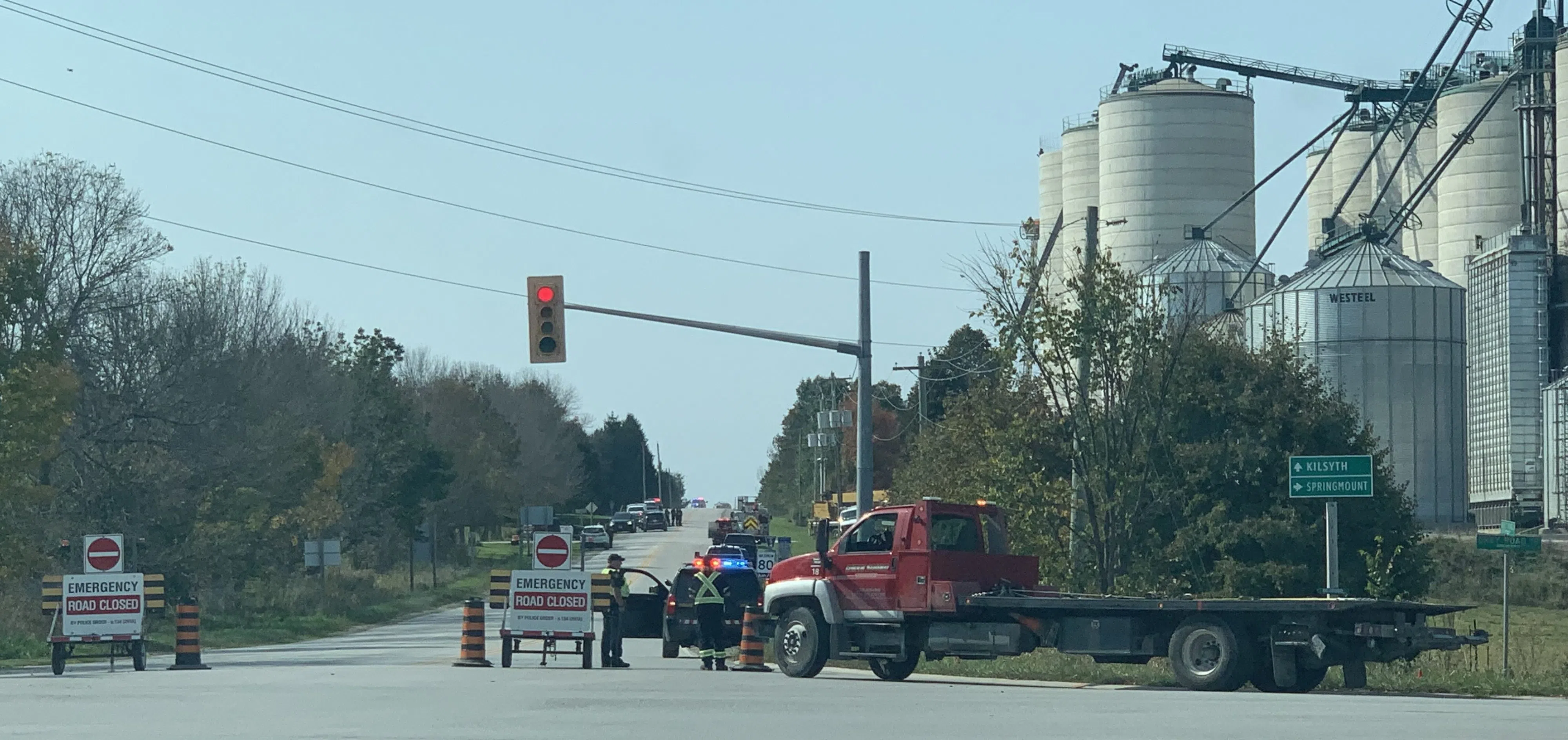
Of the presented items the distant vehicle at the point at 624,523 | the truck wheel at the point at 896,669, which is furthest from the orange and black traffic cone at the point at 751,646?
the distant vehicle at the point at 624,523

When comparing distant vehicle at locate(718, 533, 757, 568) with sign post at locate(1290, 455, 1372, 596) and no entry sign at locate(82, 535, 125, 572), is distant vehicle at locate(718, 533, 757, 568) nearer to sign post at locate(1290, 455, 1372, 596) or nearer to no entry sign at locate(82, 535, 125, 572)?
no entry sign at locate(82, 535, 125, 572)

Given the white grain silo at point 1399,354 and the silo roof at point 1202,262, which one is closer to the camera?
the white grain silo at point 1399,354

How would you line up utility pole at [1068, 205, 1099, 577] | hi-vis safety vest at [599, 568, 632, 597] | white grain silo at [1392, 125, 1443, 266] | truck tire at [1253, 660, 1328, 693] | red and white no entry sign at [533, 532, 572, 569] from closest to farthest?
truck tire at [1253, 660, 1328, 693], red and white no entry sign at [533, 532, 572, 569], hi-vis safety vest at [599, 568, 632, 597], utility pole at [1068, 205, 1099, 577], white grain silo at [1392, 125, 1443, 266]

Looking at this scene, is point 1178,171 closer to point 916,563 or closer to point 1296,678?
point 916,563

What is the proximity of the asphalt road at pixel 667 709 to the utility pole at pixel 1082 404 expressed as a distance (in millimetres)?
7070

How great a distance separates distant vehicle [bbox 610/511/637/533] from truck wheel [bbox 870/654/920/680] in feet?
298

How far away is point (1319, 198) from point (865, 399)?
68100 millimetres

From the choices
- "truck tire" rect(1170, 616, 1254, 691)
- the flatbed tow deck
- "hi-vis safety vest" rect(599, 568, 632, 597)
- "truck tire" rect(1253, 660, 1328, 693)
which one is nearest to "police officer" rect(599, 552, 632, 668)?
"hi-vis safety vest" rect(599, 568, 632, 597)

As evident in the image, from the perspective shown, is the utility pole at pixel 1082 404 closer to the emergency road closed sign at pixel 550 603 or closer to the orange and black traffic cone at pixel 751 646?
the orange and black traffic cone at pixel 751 646

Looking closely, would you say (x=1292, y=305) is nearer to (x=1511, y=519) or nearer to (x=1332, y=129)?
(x=1511, y=519)

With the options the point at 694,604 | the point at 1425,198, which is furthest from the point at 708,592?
the point at 1425,198

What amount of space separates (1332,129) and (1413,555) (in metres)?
47.2

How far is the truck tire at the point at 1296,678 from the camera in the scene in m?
21.2

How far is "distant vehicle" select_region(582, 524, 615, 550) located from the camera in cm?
8481
